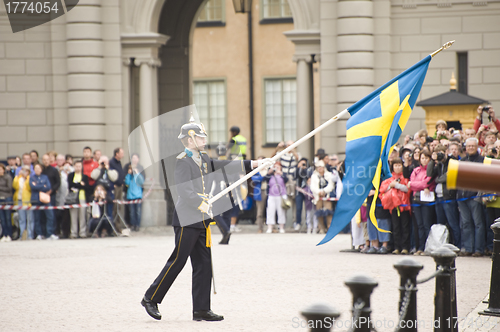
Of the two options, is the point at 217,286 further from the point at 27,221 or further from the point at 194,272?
the point at 27,221

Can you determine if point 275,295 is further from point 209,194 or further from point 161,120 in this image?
point 161,120

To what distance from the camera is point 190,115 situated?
8.06 metres

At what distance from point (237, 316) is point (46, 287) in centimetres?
331

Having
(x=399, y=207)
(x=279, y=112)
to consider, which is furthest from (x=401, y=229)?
(x=279, y=112)

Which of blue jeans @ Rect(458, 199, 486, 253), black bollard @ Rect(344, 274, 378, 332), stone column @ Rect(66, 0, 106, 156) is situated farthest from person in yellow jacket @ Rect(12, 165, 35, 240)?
black bollard @ Rect(344, 274, 378, 332)

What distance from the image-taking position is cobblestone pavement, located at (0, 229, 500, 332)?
23.8 feet

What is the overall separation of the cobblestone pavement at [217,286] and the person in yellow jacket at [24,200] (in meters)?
2.08

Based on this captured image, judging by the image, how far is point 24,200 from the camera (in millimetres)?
16609

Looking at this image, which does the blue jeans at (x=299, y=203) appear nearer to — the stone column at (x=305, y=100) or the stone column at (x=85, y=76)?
the stone column at (x=305, y=100)

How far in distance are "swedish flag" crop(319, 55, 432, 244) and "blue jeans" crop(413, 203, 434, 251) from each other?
5331mm

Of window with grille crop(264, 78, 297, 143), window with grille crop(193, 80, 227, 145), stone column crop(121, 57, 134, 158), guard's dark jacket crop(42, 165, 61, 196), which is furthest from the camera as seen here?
window with grille crop(193, 80, 227, 145)

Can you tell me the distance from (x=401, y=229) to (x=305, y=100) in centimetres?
695

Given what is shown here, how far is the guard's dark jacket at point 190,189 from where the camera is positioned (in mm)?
7488

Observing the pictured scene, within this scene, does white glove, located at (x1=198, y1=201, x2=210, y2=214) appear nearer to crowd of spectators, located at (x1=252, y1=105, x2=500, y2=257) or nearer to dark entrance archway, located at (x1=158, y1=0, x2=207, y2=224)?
crowd of spectators, located at (x1=252, y1=105, x2=500, y2=257)
